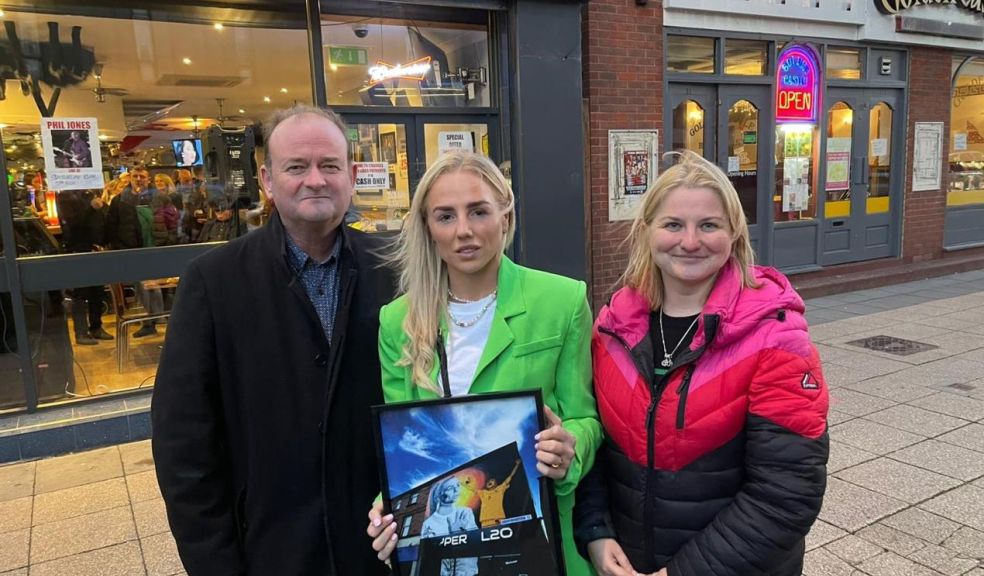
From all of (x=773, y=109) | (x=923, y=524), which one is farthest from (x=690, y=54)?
(x=923, y=524)

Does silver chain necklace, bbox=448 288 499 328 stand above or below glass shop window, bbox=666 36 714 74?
below

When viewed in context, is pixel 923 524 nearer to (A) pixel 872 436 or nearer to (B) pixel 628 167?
(A) pixel 872 436

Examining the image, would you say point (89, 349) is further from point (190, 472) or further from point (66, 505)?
point (190, 472)

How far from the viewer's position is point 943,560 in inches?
132

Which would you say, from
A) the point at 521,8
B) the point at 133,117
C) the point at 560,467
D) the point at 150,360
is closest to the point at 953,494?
the point at 560,467

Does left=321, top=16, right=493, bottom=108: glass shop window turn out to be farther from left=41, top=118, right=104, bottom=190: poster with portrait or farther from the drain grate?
the drain grate

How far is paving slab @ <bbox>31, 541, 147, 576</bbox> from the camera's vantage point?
359 centimetres

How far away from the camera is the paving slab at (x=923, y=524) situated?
11.8 ft

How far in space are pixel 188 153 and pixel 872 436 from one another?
5813 millimetres

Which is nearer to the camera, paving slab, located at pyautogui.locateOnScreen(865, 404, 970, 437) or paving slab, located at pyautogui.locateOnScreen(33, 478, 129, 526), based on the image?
paving slab, located at pyautogui.locateOnScreen(33, 478, 129, 526)

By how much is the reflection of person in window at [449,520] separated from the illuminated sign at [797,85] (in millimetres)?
8874

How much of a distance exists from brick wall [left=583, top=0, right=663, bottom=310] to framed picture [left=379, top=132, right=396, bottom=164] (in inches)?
84.4

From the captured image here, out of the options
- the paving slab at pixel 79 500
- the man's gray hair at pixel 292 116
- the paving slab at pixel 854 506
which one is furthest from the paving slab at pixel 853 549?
the paving slab at pixel 79 500

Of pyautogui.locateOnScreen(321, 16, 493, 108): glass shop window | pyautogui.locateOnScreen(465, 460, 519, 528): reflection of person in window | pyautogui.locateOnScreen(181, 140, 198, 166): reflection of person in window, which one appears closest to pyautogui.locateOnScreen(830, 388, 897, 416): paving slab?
pyautogui.locateOnScreen(321, 16, 493, 108): glass shop window
